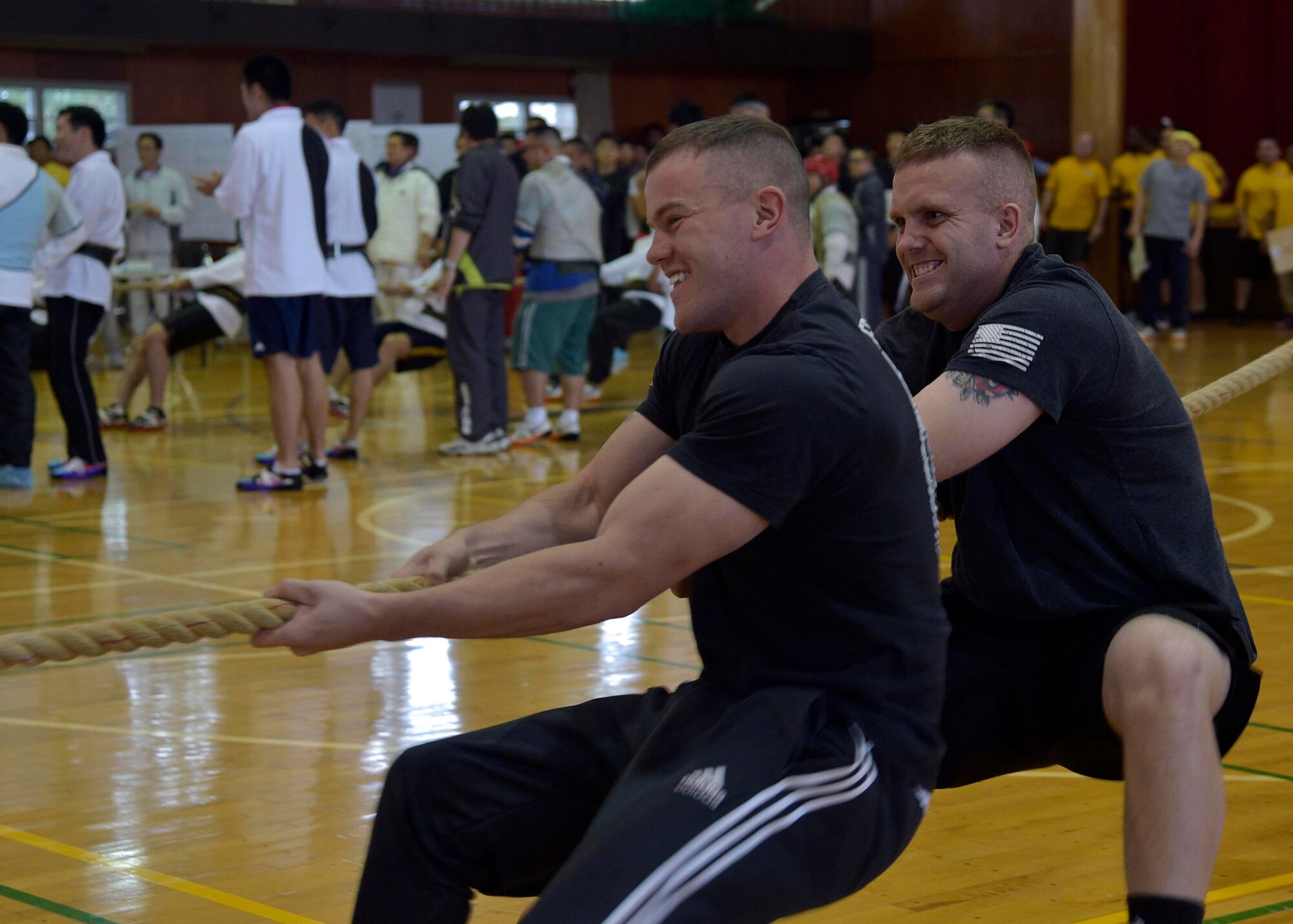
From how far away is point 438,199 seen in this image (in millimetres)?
11484

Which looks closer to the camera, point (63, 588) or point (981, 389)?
point (981, 389)

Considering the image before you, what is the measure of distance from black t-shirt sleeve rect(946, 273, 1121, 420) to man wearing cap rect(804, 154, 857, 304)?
7483mm

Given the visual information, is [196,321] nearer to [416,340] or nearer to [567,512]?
[416,340]

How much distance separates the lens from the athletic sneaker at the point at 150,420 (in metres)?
9.81

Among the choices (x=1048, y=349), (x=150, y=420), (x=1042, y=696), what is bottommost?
(x=150, y=420)

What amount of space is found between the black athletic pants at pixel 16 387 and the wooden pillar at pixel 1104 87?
1237 centimetres

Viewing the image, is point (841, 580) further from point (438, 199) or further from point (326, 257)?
point (438, 199)

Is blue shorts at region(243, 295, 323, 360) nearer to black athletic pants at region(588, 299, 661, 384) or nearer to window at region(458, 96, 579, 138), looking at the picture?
black athletic pants at region(588, 299, 661, 384)

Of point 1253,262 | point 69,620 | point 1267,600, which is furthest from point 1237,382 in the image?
point 1253,262

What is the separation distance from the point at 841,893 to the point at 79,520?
547cm

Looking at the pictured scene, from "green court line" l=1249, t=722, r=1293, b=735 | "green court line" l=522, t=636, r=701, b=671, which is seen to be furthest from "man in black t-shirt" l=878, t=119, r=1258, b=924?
"green court line" l=522, t=636, r=701, b=671

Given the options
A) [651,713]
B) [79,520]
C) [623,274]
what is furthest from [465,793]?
[623,274]

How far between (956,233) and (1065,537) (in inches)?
20.9

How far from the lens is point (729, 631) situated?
2105 millimetres
